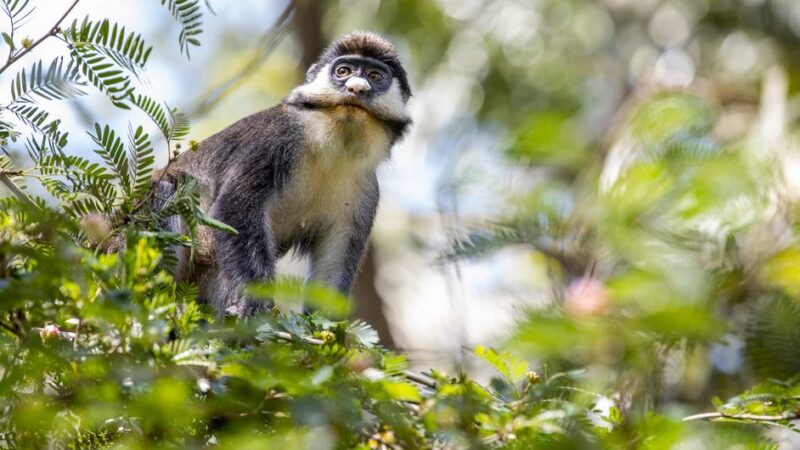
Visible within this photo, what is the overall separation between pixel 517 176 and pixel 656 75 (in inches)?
346

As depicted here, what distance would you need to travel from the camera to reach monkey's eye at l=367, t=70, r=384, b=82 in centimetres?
640

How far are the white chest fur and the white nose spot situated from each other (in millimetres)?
113

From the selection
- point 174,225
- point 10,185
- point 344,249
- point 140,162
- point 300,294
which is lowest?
point 344,249

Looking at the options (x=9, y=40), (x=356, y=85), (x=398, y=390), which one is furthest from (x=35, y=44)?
(x=356, y=85)

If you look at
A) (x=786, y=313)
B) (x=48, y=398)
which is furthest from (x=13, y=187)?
(x=786, y=313)

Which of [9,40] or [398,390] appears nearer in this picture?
[398,390]

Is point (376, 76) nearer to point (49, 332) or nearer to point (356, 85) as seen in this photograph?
point (356, 85)

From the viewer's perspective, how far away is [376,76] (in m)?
6.42

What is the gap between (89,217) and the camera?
3.92 m

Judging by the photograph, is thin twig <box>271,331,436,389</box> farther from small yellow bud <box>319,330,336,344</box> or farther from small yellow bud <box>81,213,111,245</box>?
small yellow bud <box>81,213,111,245</box>

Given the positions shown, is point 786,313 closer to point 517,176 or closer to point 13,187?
point 517,176

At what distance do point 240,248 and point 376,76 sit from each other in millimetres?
1482

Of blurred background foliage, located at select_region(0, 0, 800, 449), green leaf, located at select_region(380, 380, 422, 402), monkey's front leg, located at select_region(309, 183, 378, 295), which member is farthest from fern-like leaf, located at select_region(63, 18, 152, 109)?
monkey's front leg, located at select_region(309, 183, 378, 295)

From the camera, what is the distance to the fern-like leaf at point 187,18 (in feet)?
12.1
